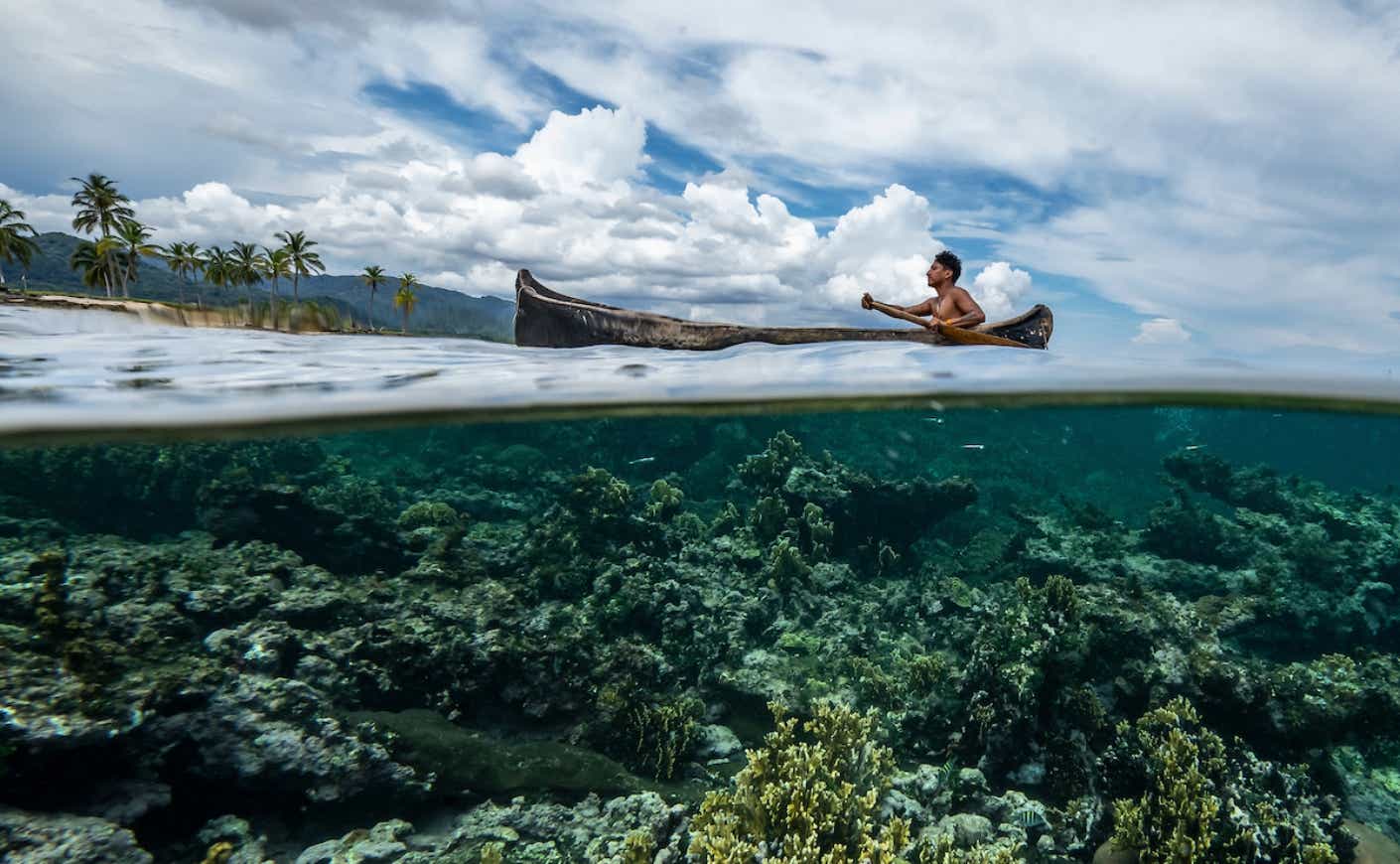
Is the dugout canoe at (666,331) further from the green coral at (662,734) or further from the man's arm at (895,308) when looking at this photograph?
the green coral at (662,734)

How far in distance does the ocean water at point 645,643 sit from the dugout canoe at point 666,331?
1.09 feet

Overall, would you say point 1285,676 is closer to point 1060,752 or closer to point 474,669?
point 1060,752

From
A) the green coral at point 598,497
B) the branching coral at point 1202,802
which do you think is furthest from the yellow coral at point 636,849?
the green coral at point 598,497

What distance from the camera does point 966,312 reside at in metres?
8.79

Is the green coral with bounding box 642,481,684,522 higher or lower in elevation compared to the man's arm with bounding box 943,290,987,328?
lower

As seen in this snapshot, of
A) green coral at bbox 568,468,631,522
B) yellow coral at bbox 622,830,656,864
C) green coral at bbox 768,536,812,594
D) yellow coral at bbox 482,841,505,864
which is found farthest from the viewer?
green coral at bbox 568,468,631,522

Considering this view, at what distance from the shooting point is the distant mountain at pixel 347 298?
12.8 meters

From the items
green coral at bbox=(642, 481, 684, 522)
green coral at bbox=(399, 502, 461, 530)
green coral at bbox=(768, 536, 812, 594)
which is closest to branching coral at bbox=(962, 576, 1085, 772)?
green coral at bbox=(768, 536, 812, 594)

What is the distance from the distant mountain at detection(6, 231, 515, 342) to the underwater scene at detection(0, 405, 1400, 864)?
10.1ft

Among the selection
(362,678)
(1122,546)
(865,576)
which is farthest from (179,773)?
(1122,546)

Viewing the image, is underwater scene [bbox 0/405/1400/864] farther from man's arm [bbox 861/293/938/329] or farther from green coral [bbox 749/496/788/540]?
man's arm [bbox 861/293/938/329]

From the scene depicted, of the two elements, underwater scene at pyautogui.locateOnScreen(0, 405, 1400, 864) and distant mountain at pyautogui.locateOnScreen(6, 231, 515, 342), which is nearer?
underwater scene at pyautogui.locateOnScreen(0, 405, 1400, 864)

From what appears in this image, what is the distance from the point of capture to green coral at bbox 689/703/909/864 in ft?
19.8

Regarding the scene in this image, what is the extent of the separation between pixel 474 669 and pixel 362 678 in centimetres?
152
